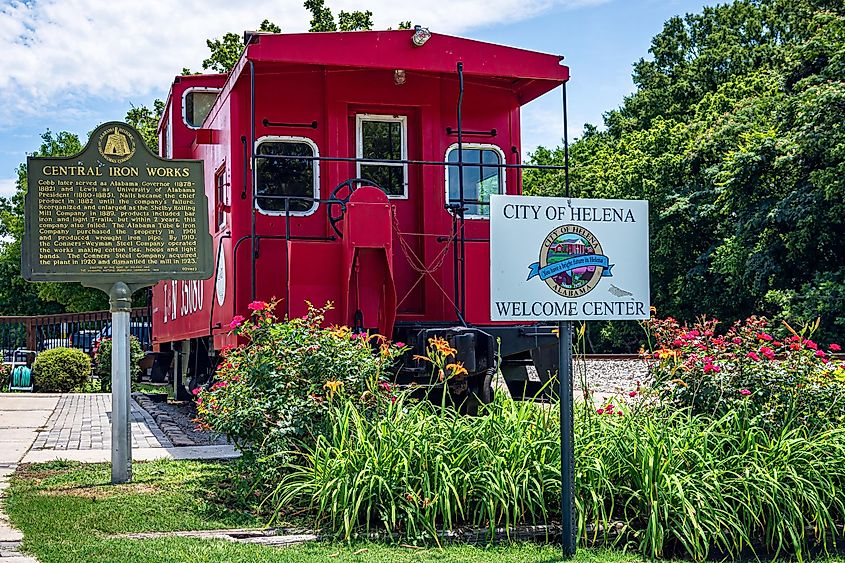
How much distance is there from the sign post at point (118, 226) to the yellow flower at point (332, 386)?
189cm

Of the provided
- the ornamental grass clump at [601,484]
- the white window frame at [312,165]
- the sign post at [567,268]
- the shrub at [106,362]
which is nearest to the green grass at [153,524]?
the ornamental grass clump at [601,484]

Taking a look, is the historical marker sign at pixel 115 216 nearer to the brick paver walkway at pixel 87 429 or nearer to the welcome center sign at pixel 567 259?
the brick paver walkway at pixel 87 429

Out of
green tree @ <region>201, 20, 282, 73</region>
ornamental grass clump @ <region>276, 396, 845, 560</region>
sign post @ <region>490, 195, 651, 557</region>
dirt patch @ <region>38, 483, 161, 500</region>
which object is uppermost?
green tree @ <region>201, 20, 282, 73</region>

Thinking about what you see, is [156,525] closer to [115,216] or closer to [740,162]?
[115,216]

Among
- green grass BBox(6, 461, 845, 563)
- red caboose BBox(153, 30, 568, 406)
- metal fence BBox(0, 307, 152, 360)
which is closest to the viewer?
green grass BBox(6, 461, 845, 563)

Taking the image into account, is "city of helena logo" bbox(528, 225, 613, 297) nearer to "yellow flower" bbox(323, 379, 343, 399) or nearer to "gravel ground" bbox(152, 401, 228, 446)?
"yellow flower" bbox(323, 379, 343, 399)

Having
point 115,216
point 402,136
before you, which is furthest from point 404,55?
point 115,216

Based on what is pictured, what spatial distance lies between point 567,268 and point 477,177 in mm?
4607

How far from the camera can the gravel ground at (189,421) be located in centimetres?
1048

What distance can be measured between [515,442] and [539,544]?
703 millimetres

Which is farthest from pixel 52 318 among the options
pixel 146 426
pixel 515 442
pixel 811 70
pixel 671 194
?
pixel 515 442

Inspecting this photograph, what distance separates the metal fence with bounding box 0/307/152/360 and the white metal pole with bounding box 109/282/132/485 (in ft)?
62.0

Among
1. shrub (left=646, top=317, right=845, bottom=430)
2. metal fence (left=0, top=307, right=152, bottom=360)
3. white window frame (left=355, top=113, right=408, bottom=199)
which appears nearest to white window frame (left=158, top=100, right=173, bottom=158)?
white window frame (left=355, top=113, right=408, bottom=199)

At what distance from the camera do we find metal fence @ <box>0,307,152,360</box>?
26984mm
